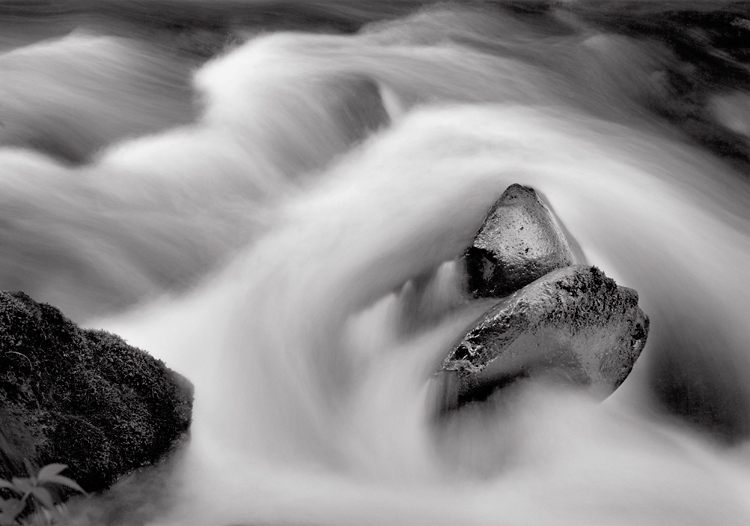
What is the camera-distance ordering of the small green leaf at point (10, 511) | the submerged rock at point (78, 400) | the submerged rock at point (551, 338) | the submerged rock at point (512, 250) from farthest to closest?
the submerged rock at point (512, 250)
the submerged rock at point (551, 338)
the submerged rock at point (78, 400)
the small green leaf at point (10, 511)

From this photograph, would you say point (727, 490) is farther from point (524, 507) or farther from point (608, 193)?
point (608, 193)

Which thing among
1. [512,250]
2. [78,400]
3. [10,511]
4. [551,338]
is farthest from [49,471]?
[512,250]

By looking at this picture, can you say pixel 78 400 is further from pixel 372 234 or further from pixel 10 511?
pixel 372 234

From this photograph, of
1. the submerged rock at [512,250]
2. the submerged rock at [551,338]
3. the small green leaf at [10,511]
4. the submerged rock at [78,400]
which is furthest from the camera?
the submerged rock at [512,250]

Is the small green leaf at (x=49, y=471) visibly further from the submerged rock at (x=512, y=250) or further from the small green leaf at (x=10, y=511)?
the submerged rock at (x=512, y=250)

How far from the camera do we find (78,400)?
3.26 metres

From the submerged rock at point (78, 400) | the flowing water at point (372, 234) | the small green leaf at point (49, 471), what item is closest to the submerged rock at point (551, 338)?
the flowing water at point (372, 234)

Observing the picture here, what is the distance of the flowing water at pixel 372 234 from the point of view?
152 inches

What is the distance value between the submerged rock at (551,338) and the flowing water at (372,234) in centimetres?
14

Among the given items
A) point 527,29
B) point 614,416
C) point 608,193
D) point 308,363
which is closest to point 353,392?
point 308,363

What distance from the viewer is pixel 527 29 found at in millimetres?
8531

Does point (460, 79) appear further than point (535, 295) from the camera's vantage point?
Yes

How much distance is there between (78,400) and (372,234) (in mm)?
2674

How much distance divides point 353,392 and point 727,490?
82.4 inches
